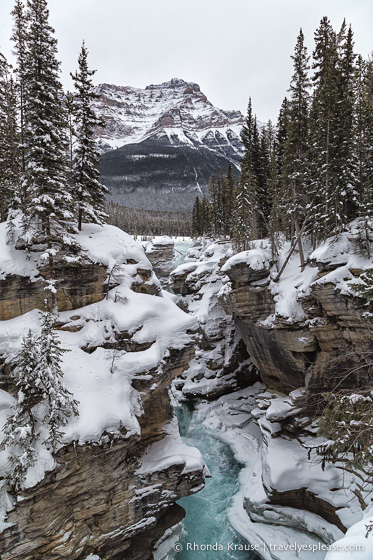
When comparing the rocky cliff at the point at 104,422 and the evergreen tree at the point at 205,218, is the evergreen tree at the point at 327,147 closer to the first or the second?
the rocky cliff at the point at 104,422

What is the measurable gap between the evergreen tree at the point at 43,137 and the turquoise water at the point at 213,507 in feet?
49.4

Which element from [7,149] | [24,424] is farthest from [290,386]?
[7,149]

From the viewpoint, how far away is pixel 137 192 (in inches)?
6973

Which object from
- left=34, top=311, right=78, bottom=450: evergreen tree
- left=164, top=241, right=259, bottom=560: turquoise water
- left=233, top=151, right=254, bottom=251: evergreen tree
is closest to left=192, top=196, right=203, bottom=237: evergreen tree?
left=233, top=151, right=254, bottom=251: evergreen tree

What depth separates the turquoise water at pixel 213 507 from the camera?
13164 millimetres

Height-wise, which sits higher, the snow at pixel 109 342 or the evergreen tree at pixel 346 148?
the evergreen tree at pixel 346 148

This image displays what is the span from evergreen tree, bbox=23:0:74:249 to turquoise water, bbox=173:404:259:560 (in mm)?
15055

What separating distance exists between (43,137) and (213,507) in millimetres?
21534

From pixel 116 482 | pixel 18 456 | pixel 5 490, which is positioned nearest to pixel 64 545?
pixel 116 482

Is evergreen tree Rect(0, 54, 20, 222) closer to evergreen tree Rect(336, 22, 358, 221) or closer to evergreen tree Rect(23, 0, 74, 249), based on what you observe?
evergreen tree Rect(23, 0, 74, 249)

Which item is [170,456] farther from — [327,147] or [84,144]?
[327,147]

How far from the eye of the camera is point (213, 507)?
15625mm

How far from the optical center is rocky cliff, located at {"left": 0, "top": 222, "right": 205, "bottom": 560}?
9625mm

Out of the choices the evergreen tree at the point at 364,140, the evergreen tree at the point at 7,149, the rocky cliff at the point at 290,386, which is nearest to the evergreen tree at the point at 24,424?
the rocky cliff at the point at 290,386
